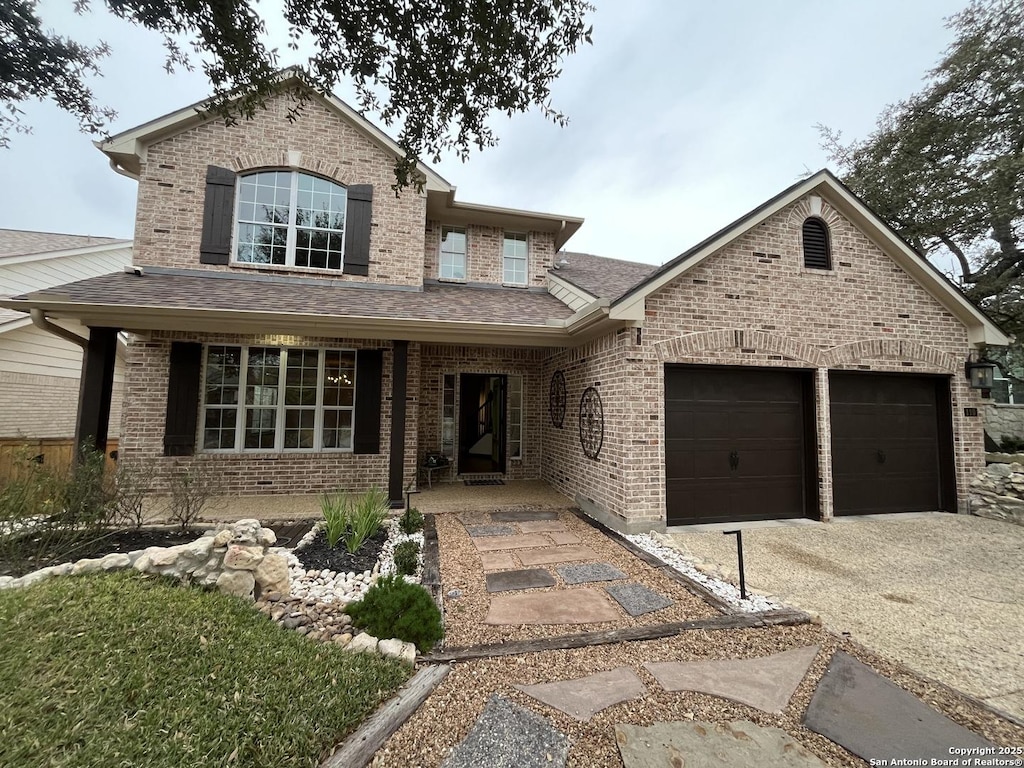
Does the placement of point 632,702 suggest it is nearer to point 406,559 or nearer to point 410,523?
point 406,559

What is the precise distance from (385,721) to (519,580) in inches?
81.3

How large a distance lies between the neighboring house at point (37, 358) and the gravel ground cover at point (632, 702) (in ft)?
30.7

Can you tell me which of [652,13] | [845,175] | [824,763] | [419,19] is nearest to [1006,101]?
[845,175]

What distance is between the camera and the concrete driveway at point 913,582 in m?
2.80

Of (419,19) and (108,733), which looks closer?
(108,733)

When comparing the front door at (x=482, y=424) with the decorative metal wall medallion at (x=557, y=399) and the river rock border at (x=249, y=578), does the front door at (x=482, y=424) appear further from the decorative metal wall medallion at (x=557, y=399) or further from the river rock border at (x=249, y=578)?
the river rock border at (x=249, y=578)

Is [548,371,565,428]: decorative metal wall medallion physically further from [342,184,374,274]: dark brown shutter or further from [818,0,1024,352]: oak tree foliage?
[818,0,1024,352]: oak tree foliage

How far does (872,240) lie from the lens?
6723mm

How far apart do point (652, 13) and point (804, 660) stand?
6.70 m

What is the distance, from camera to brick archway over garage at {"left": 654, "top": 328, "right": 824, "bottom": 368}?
5805 millimetres

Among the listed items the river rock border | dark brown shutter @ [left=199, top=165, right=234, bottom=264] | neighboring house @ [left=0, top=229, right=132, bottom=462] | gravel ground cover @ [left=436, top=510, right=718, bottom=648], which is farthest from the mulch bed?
neighboring house @ [left=0, top=229, right=132, bottom=462]

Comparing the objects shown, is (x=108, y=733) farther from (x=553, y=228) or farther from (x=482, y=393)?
(x=482, y=393)

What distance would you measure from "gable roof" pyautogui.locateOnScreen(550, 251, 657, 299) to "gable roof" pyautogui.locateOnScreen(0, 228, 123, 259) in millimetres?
12876

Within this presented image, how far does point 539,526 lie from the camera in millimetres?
5777
